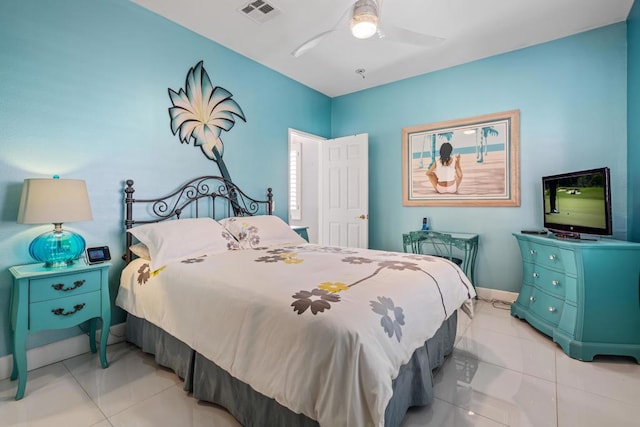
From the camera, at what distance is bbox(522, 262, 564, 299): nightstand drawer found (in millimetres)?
2432

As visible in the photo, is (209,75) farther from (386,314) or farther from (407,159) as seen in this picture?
(386,314)

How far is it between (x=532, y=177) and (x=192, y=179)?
361 cm

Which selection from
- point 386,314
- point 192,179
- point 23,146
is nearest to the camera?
point 386,314

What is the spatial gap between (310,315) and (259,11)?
2.66m

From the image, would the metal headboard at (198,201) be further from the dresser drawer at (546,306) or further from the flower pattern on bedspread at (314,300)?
the dresser drawer at (546,306)

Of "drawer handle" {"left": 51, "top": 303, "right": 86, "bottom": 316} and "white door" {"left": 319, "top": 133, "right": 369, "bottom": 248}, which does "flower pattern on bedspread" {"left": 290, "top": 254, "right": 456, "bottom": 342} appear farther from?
"white door" {"left": 319, "top": 133, "right": 369, "bottom": 248}

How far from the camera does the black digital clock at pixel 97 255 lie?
2156 millimetres

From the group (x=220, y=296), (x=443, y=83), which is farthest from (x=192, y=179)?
(x=443, y=83)

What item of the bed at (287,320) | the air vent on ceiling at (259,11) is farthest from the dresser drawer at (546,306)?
the air vent on ceiling at (259,11)

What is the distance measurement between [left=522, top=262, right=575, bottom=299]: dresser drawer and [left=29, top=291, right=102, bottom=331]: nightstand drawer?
3487 millimetres

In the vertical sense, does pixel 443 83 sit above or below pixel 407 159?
above

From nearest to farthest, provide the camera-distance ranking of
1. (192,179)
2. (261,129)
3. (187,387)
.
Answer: (187,387)
(192,179)
(261,129)

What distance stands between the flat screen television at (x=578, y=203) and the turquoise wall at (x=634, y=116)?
505mm

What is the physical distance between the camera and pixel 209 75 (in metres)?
3.12
